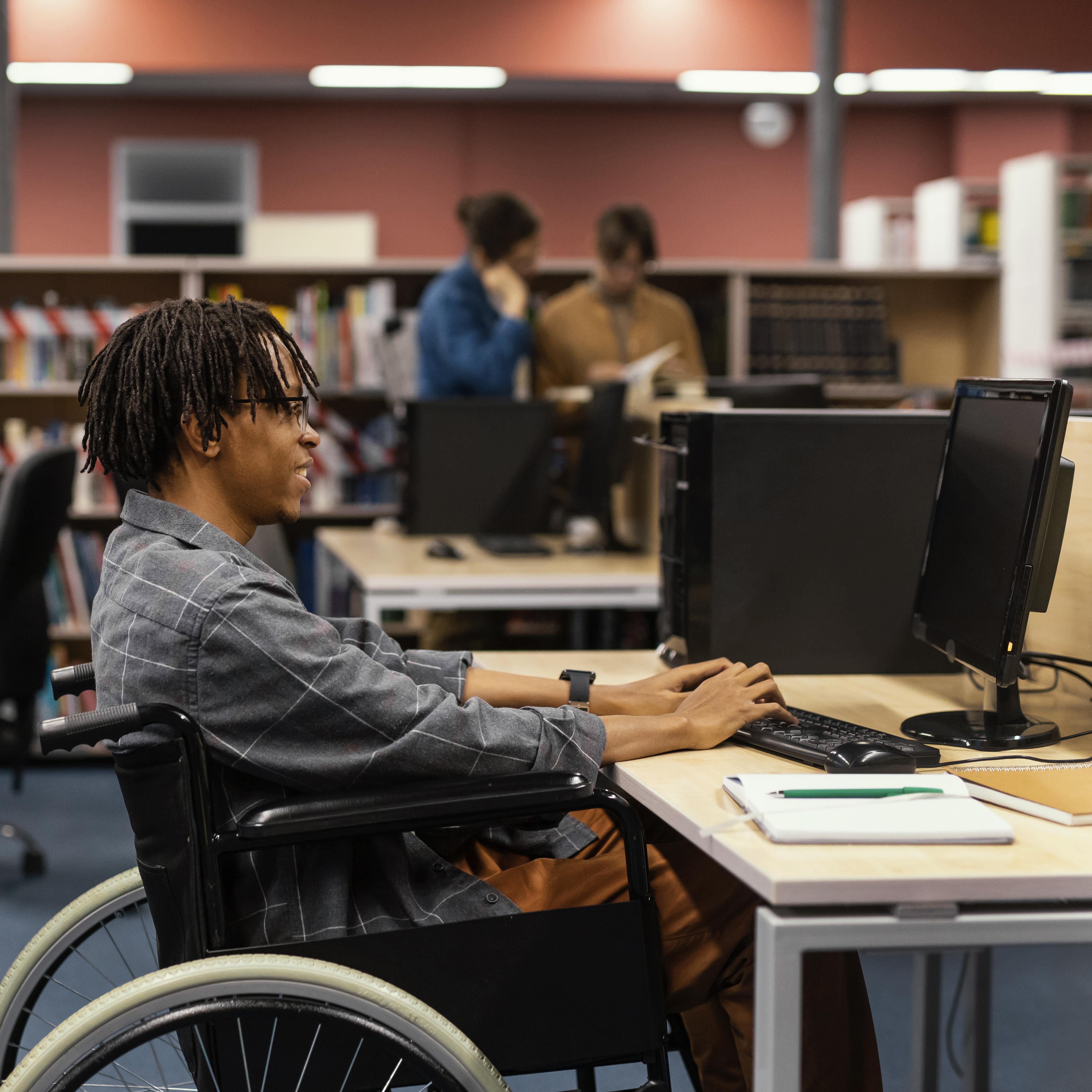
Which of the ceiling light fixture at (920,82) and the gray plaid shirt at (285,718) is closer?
the gray plaid shirt at (285,718)

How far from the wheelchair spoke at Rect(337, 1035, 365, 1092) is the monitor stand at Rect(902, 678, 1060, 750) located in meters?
0.69

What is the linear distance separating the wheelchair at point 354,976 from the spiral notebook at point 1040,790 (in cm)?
33

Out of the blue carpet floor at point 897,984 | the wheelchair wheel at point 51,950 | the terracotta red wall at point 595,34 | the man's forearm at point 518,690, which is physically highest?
the terracotta red wall at point 595,34

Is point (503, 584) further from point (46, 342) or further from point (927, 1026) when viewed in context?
point (46, 342)

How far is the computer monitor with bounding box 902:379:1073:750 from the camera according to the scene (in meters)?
1.35

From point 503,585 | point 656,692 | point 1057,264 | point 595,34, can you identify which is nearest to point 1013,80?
point 1057,264

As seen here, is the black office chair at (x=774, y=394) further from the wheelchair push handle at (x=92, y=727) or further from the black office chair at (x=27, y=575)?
the wheelchair push handle at (x=92, y=727)

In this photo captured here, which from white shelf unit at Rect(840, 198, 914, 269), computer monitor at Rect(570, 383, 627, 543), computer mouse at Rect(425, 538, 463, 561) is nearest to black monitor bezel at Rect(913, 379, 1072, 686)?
computer monitor at Rect(570, 383, 627, 543)

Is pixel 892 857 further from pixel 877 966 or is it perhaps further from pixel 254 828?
pixel 877 966

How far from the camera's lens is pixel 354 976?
105 centimetres

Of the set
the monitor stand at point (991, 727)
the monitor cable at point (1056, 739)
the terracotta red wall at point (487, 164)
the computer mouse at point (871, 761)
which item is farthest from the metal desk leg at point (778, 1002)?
the terracotta red wall at point (487, 164)

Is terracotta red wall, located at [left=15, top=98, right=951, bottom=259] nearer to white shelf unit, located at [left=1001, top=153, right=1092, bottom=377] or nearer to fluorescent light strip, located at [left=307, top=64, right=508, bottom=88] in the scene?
fluorescent light strip, located at [left=307, top=64, right=508, bottom=88]

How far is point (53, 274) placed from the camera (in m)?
4.56

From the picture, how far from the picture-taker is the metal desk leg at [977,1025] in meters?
1.67
